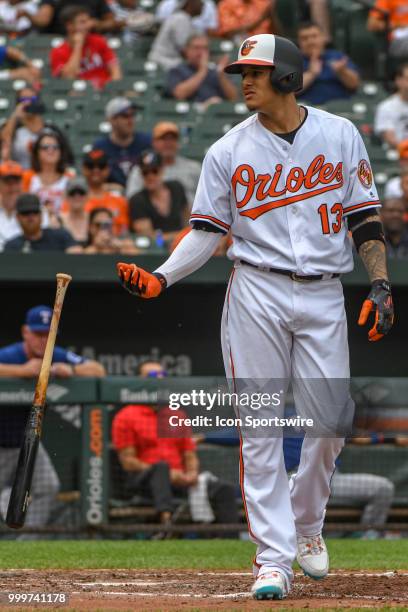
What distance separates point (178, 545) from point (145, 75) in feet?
23.0

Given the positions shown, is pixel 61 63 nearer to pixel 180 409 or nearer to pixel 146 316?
pixel 146 316

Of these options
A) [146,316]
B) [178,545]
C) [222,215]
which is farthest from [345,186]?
[146,316]

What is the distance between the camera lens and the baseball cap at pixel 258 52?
15.2ft

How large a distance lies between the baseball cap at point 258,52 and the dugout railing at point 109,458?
11.4ft

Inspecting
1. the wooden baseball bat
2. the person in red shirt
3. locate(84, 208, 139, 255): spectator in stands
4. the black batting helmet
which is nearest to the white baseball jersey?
the black batting helmet

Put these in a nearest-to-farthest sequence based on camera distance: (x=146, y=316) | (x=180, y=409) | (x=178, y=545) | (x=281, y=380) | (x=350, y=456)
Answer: (x=281, y=380) → (x=180, y=409) → (x=178, y=545) → (x=350, y=456) → (x=146, y=316)

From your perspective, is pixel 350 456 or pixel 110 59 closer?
pixel 350 456

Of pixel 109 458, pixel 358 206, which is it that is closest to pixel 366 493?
pixel 109 458

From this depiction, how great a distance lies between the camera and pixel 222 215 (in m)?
4.72

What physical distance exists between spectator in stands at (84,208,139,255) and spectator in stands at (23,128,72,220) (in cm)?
117

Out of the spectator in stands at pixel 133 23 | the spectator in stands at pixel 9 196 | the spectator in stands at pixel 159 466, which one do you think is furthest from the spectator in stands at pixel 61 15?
the spectator in stands at pixel 159 466

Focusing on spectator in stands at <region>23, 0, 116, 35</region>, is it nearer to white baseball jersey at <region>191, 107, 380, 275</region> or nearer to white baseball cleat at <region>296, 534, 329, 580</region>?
white baseball jersey at <region>191, 107, 380, 275</region>

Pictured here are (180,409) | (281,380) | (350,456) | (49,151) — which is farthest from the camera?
(49,151)

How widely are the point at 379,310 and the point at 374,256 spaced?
11.6 inches
